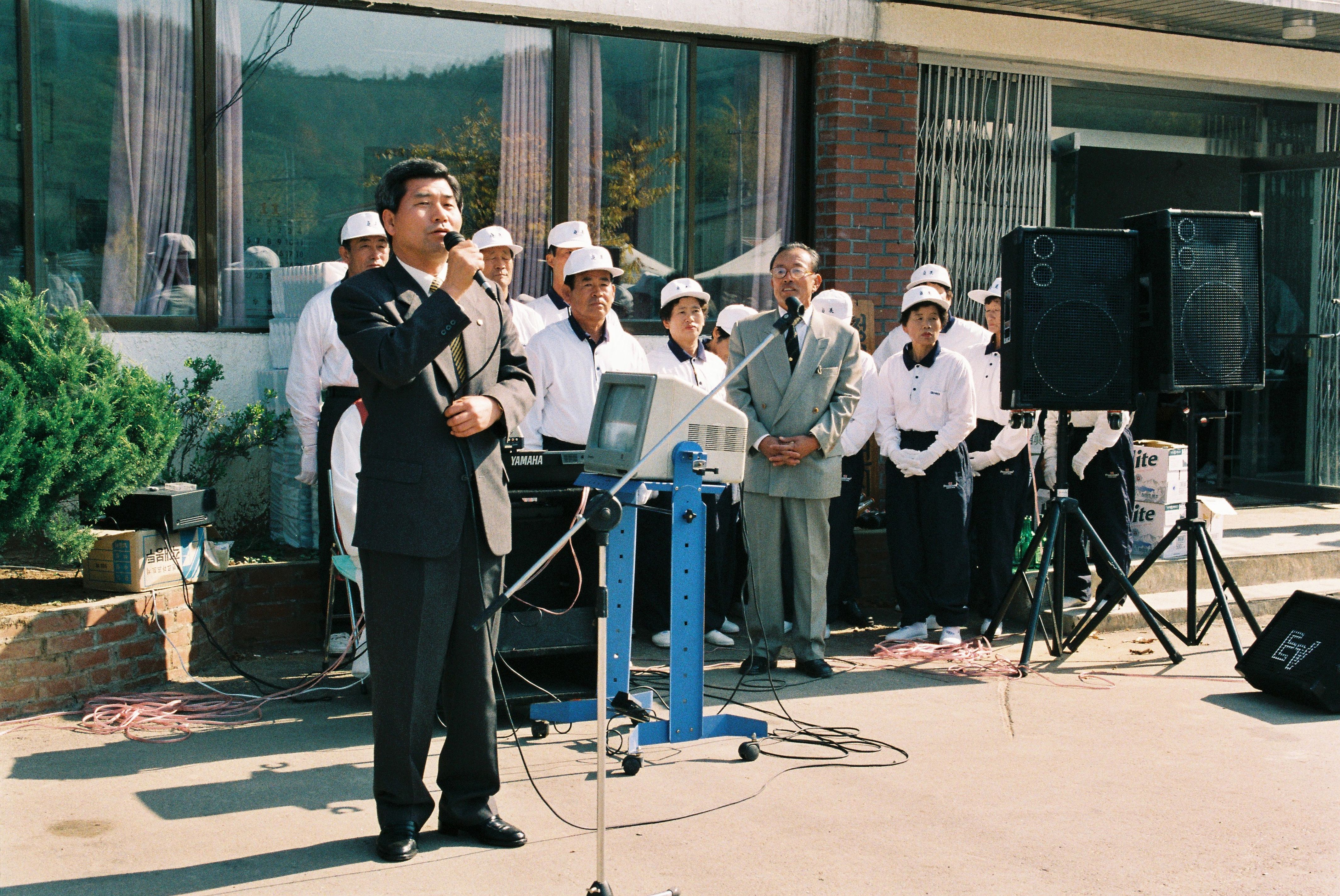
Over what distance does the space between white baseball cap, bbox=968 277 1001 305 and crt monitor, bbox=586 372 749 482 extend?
3356 mm

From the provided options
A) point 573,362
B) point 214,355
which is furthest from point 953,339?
point 214,355

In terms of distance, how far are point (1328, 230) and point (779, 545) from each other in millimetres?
7852

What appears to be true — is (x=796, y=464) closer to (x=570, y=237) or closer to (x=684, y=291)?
(x=684, y=291)

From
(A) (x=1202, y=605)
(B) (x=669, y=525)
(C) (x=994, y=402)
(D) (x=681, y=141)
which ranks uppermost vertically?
(D) (x=681, y=141)

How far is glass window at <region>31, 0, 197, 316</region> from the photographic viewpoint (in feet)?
24.8

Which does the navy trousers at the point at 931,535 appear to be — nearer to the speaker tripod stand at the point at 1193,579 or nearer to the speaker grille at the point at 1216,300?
the speaker tripod stand at the point at 1193,579

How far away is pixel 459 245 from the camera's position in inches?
156

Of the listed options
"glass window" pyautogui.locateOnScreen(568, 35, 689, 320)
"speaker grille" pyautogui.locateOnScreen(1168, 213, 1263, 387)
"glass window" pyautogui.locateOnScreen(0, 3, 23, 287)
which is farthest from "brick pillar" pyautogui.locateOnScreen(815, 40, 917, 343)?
"glass window" pyautogui.locateOnScreen(0, 3, 23, 287)

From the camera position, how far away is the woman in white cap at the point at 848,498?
777cm

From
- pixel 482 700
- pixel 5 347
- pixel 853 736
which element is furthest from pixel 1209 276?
pixel 5 347

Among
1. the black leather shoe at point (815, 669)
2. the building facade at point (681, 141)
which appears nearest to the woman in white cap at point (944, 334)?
the building facade at point (681, 141)

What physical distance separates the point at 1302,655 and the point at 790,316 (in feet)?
11.1

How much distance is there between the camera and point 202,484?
757 cm

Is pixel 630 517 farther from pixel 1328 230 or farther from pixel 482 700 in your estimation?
pixel 1328 230
